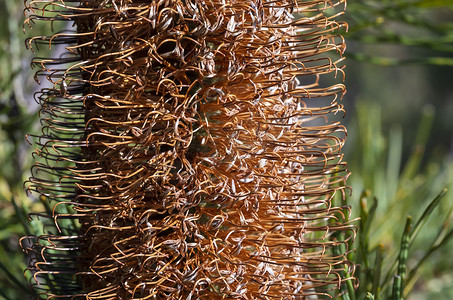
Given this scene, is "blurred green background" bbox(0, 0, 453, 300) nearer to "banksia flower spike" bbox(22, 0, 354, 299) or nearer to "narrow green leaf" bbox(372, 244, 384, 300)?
"narrow green leaf" bbox(372, 244, 384, 300)

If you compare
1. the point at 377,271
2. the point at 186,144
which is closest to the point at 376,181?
the point at 377,271

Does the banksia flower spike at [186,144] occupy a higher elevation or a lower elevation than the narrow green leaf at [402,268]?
higher

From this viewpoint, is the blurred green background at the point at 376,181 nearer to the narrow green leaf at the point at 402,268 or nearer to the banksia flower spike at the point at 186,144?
the narrow green leaf at the point at 402,268

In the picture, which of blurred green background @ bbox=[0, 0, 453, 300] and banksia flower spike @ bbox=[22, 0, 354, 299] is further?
blurred green background @ bbox=[0, 0, 453, 300]

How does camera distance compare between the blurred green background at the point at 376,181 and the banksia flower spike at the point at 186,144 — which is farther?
the blurred green background at the point at 376,181

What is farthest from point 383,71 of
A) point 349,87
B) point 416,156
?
point 416,156

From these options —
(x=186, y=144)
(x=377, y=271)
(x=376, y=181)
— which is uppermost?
(x=186, y=144)

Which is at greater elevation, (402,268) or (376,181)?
(402,268)

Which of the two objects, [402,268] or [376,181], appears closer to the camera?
[402,268]

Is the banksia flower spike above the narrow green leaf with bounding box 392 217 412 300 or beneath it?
above

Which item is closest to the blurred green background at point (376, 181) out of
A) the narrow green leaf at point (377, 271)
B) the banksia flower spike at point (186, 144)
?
the narrow green leaf at point (377, 271)

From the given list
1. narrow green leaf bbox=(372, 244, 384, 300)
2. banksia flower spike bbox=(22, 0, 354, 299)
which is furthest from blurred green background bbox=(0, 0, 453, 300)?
banksia flower spike bbox=(22, 0, 354, 299)

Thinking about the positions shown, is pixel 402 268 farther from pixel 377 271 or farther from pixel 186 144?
pixel 186 144

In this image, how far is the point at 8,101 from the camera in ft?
2.59
